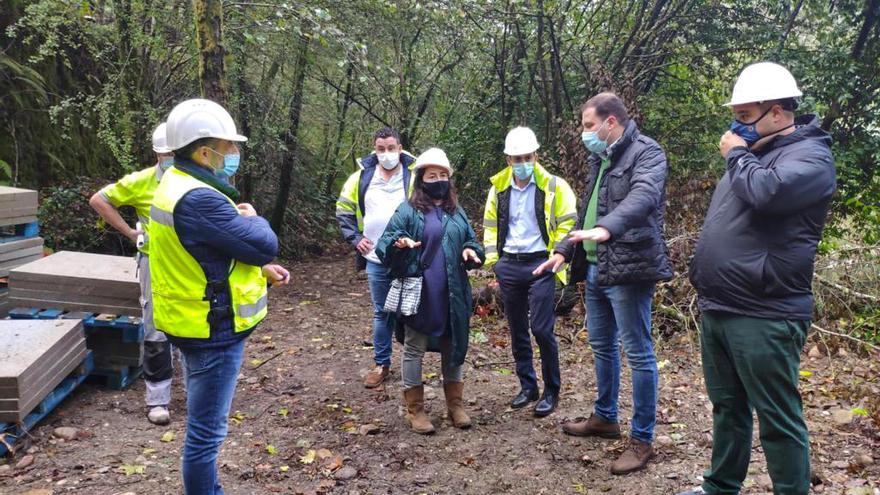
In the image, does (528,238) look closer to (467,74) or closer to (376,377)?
(376,377)

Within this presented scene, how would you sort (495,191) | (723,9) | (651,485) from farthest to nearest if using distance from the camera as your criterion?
(723,9) < (495,191) < (651,485)

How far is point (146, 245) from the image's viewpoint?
14.5 feet

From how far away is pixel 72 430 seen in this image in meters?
4.25

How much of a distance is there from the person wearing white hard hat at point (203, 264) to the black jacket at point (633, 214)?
189cm

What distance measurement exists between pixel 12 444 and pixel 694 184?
7.47 metres

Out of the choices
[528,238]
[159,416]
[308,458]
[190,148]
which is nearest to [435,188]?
[528,238]

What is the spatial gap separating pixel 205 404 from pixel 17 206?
13.5 feet

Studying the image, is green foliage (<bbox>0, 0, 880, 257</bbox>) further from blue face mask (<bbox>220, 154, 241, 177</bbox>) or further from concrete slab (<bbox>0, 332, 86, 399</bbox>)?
blue face mask (<bbox>220, 154, 241, 177</bbox>)

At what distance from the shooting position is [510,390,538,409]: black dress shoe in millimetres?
4852


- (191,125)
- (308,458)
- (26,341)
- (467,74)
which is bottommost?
(308,458)

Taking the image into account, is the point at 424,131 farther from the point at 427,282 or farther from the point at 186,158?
the point at 186,158

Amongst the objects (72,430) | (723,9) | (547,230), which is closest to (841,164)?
→ (723,9)

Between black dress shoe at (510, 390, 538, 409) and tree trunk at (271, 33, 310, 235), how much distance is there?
657cm

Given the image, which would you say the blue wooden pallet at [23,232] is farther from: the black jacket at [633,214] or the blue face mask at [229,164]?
the black jacket at [633,214]
